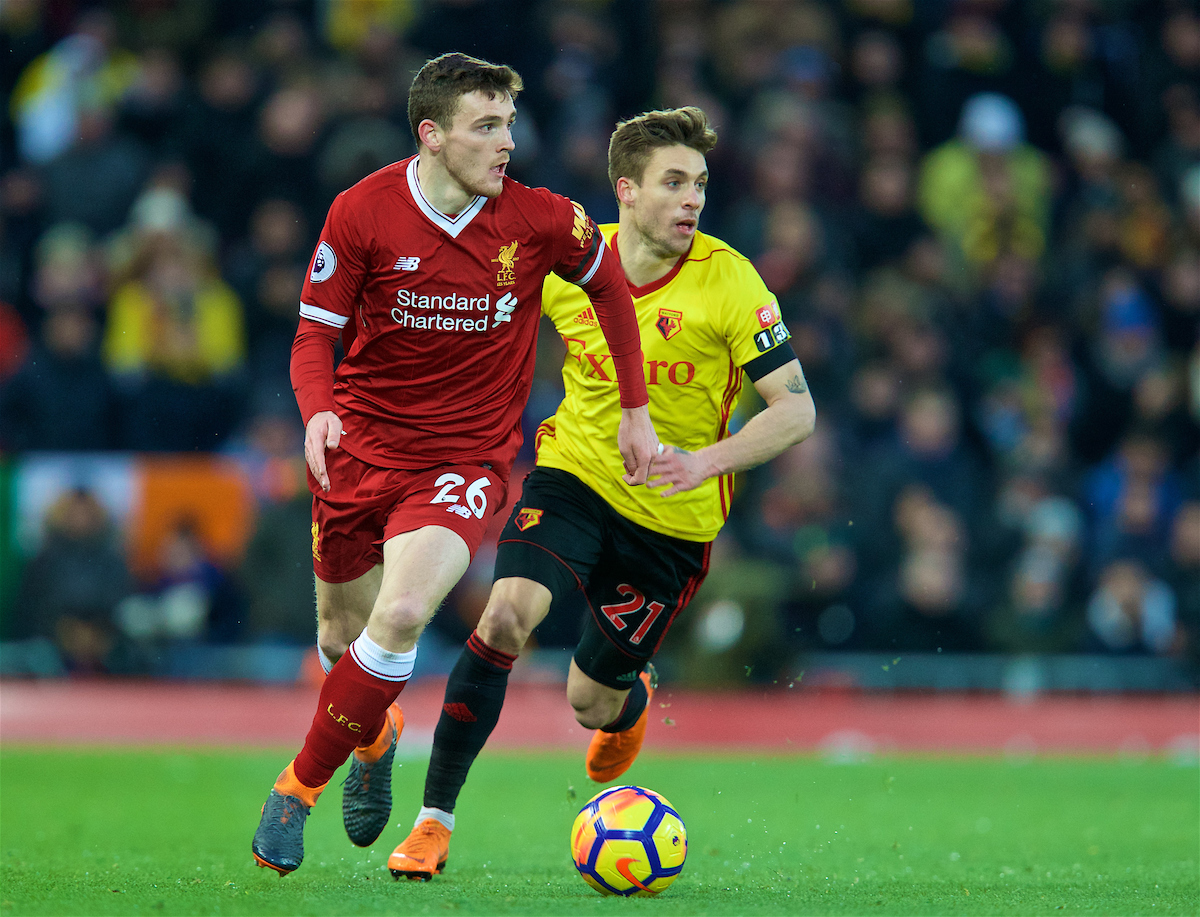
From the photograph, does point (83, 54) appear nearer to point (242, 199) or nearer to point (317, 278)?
point (242, 199)

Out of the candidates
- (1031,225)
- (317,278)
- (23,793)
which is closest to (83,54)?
(23,793)

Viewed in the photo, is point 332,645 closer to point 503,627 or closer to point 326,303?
point 503,627

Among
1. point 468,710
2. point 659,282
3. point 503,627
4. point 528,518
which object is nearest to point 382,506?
point 503,627

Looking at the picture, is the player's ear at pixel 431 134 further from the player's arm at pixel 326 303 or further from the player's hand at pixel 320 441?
the player's hand at pixel 320 441

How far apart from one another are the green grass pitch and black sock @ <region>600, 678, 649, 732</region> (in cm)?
58

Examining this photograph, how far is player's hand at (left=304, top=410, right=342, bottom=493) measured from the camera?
5281 millimetres

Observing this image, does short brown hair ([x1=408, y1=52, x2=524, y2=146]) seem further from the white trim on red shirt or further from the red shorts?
the red shorts

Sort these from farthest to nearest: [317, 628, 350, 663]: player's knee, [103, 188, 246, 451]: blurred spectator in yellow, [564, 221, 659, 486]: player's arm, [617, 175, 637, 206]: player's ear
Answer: [103, 188, 246, 451]: blurred spectator in yellow, [617, 175, 637, 206]: player's ear, [317, 628, 350, 663]: player's knee, [564, 221, 659, 486]: player's arm

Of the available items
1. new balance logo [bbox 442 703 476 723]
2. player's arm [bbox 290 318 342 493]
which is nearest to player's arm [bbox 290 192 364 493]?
player's arm [bbox 290 318 342 493]

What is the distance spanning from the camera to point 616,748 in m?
7.21

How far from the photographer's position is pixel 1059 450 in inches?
506

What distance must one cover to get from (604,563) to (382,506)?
120 centimetres

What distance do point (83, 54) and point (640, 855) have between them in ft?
34.9

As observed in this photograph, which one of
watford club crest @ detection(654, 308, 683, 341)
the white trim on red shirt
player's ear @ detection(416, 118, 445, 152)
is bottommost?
watford club crest @ detection(654, 308, 683, 341)
